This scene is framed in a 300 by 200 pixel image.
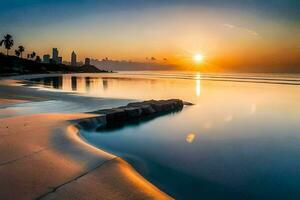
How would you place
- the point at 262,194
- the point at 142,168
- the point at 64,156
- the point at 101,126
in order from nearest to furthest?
the point at 262,194 → the point at 64,156 → the point at 142,168 → the point at 101,126

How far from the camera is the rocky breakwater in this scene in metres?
19.4

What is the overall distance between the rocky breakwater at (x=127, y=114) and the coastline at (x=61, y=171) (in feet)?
19.0

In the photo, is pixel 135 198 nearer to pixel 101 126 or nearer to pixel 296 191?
pixel 296 191

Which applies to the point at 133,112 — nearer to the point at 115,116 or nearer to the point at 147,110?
the point at 147,110

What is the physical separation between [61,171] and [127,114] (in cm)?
1410

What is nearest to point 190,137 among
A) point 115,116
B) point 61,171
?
point 115,116

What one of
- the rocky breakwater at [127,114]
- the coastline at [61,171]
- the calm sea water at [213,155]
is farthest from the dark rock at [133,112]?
the coastline at [61,171]

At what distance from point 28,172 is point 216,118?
20.4 m

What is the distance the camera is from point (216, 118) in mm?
25750

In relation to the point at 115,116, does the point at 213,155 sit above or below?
below

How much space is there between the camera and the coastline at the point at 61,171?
24.2 ft

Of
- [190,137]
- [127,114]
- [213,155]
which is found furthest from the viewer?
[127,114]

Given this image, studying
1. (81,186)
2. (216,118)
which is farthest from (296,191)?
(216,118)

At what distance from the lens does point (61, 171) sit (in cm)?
873
